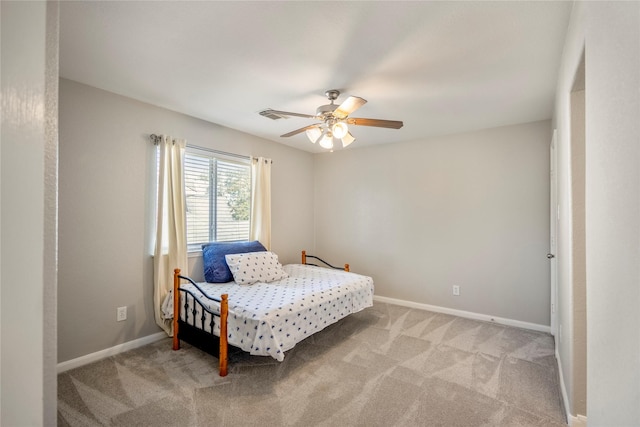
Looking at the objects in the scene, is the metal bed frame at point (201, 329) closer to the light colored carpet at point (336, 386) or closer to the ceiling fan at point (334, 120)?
the light colored carpet at point (336, 386)

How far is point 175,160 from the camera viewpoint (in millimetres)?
3164

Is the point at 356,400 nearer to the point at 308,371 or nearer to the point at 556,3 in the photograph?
the point at 308,371

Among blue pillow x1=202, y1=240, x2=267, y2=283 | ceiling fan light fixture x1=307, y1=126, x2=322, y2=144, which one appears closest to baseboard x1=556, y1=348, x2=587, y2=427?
ceiling fan light fixture x1=307, y1=126, x2=322, y2=144

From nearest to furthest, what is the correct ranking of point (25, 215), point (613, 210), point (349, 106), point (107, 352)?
point (25, 215) → point (613, 210) → point (349, 106) → point (107, 352)

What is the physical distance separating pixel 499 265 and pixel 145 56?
4.18m

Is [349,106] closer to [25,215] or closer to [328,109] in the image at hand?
[328,109]

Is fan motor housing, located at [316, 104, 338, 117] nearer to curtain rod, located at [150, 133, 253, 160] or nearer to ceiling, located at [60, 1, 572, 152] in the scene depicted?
ceiling, located at [60, 1, 572, 152]

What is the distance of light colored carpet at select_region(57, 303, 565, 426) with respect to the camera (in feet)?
6.35

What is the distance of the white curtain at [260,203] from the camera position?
161 inches

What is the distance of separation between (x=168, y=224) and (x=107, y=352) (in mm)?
1281

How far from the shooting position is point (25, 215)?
493 millimetres

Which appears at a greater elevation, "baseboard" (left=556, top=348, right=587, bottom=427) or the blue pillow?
the blue pillow

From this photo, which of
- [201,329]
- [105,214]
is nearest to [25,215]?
[201,329]

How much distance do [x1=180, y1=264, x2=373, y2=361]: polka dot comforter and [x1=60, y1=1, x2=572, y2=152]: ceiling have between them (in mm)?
1867
